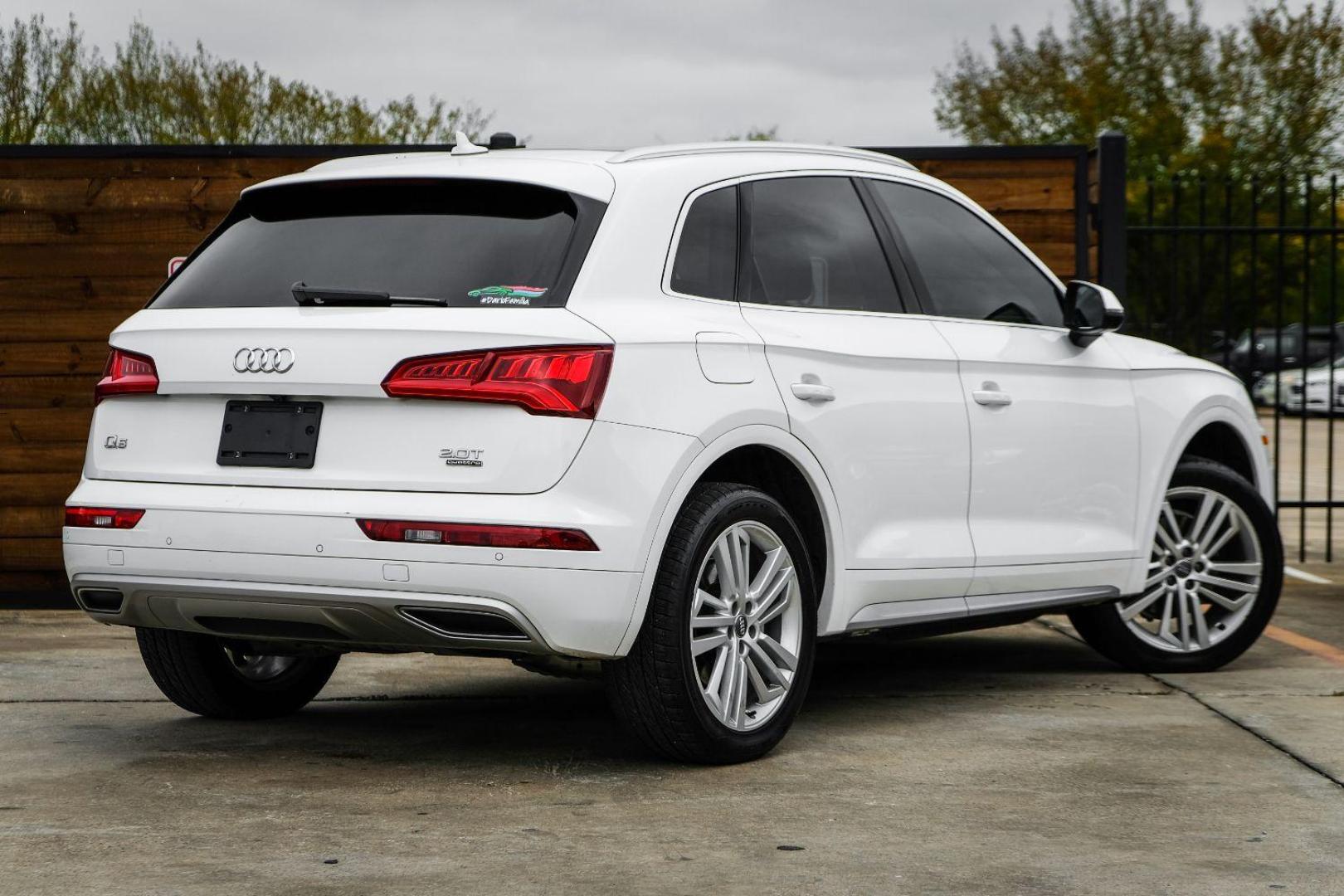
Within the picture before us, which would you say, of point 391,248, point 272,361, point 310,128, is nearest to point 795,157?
point 391,248

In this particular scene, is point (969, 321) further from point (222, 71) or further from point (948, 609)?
point (222, 71)

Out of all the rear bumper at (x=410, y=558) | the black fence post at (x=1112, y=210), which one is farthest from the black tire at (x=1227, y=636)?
the rear bumper at (x=410, y=558)

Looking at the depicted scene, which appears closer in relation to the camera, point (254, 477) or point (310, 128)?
point (254, 477)

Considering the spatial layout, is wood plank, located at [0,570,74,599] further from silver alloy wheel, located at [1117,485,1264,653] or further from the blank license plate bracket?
silver alloy wheel, located at [1117,485,1264,653]

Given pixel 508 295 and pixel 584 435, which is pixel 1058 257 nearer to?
pixel 508 295

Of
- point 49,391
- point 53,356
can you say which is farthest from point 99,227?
point 49,391

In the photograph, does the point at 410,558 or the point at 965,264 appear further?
the point at 965,264

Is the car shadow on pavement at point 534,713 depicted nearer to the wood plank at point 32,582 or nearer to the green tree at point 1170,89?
the wood plank at point 32,582

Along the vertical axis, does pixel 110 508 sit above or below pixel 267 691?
above

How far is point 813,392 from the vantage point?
5.58 meters

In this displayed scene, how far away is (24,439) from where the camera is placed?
30.4 feet

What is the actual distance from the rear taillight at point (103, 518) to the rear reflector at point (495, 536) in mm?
843

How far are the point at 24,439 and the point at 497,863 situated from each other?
18.7ft

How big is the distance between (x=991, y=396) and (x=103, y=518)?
2.83 meters
